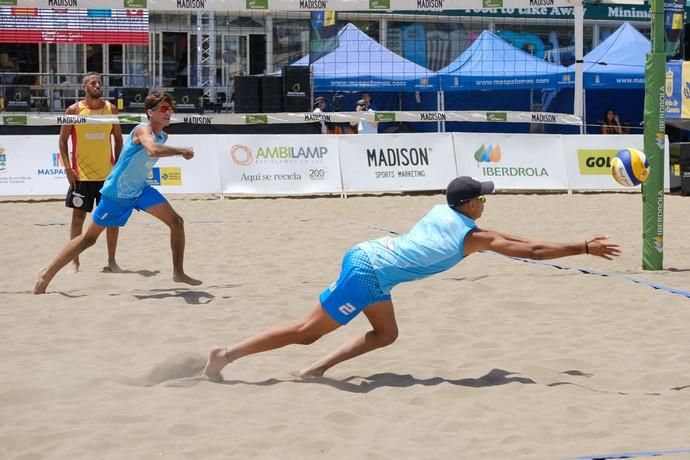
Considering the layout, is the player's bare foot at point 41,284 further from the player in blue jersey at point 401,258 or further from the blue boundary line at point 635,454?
the blue boundary line at point 635,454

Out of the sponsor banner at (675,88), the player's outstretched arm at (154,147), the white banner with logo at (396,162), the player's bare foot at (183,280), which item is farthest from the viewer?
the sponsor banner at (675,88)

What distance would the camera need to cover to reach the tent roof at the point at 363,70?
63.0 ft

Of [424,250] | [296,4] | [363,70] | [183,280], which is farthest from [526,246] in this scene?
[363,70]

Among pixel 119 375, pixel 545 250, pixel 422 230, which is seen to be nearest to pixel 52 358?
pixel 119 375

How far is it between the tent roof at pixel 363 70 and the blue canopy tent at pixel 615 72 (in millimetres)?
2959

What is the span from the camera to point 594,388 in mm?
4633

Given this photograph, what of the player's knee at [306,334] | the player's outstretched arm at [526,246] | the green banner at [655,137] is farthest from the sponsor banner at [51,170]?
the player's outstretched arm at [526,246]

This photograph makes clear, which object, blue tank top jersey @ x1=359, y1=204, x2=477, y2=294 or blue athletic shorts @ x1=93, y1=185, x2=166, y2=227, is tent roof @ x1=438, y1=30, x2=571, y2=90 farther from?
blue tank top jersey @ x1=359, y1=204, x2=477, y2=294

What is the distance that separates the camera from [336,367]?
16.7 ft

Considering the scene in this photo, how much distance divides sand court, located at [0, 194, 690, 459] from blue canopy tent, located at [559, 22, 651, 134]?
35.2 feet

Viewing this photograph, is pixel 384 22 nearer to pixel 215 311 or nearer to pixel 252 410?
pixel 215 311

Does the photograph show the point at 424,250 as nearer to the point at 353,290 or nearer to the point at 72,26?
the point at 353,290

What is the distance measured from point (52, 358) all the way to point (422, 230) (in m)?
1.98

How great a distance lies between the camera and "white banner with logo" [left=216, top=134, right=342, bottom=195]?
13906 mm
